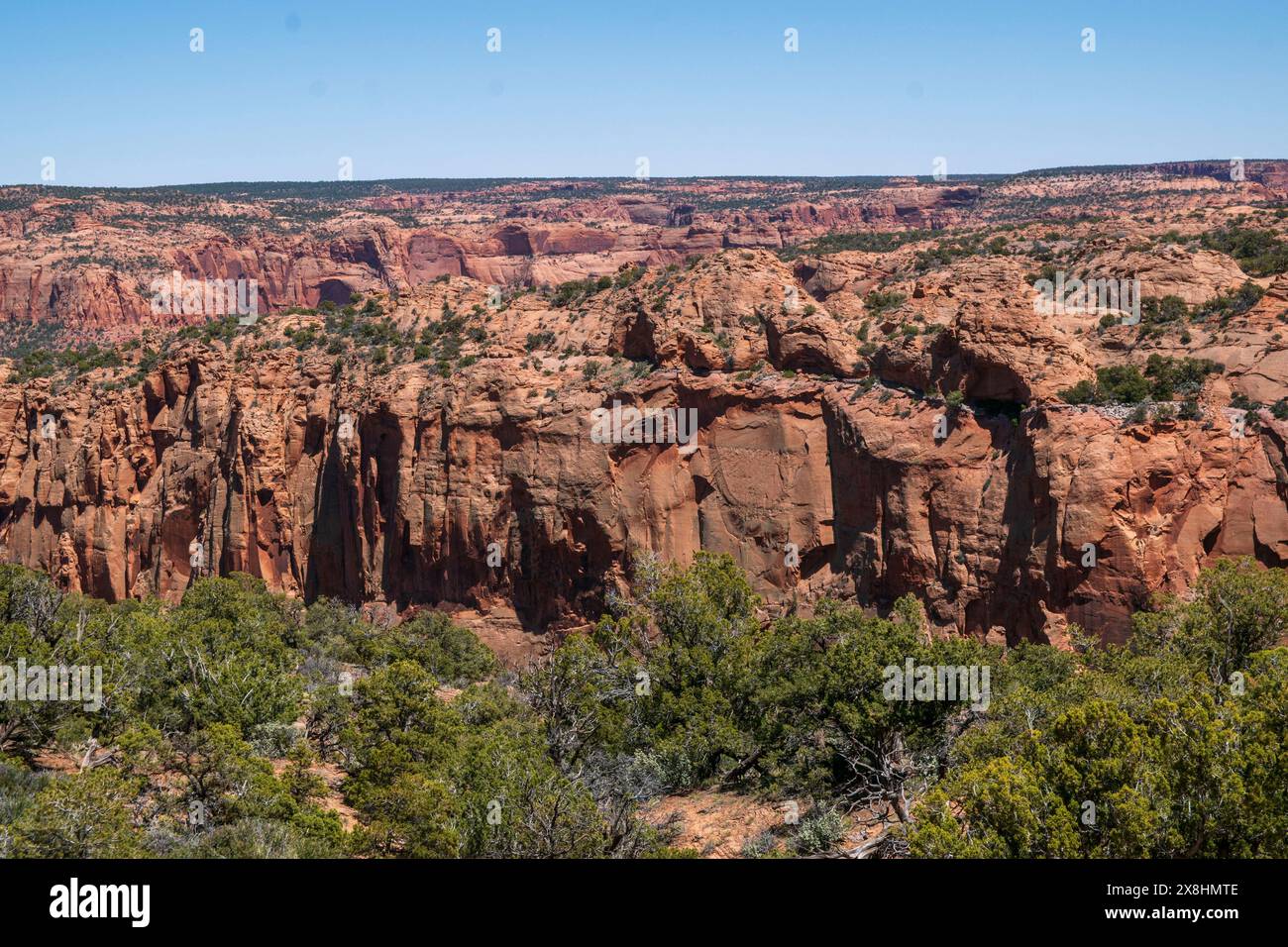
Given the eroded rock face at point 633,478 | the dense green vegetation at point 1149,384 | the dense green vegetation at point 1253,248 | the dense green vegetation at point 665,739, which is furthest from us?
the dense green vegetation at point 1253,248

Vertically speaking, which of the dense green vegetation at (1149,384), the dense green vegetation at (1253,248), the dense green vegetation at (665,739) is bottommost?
the dense green vegetation at (665,739)

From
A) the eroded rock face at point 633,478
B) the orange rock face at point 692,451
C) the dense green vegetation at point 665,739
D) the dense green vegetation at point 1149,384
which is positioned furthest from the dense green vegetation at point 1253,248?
the dense green vegetation at point 665,739

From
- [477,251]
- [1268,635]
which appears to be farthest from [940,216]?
[1268,635]

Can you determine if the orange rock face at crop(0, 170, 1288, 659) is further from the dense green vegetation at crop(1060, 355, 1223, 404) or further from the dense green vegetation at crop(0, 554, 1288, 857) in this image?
the dense green vegetation at crop(0, 554, 1288, 857)

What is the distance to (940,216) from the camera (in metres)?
132

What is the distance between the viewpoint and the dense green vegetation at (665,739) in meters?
13.9

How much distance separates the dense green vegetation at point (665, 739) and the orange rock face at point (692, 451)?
3966 millimetres

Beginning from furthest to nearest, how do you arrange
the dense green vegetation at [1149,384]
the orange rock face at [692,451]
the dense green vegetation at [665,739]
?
the dense green vegetation at [1149,384], the orange rock face at [692,451], the dense green vegetation at [665,739]

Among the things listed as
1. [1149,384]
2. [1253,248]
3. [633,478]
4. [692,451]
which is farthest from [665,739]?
[1253,248]

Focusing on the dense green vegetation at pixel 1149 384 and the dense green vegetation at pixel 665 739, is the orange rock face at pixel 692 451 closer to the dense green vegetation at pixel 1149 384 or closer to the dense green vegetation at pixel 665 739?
the dense green vegetation at pixel 1149 384

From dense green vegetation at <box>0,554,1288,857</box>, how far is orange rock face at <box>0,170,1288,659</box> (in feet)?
13.0

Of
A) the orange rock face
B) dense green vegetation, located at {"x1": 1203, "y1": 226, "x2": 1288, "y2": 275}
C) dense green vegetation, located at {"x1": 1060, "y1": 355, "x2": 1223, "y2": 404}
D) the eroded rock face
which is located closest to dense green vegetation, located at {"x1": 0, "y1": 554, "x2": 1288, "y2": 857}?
the eroded rock face

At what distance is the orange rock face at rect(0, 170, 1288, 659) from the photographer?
33.4 metres

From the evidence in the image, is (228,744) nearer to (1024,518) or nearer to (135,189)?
(1024,518)
